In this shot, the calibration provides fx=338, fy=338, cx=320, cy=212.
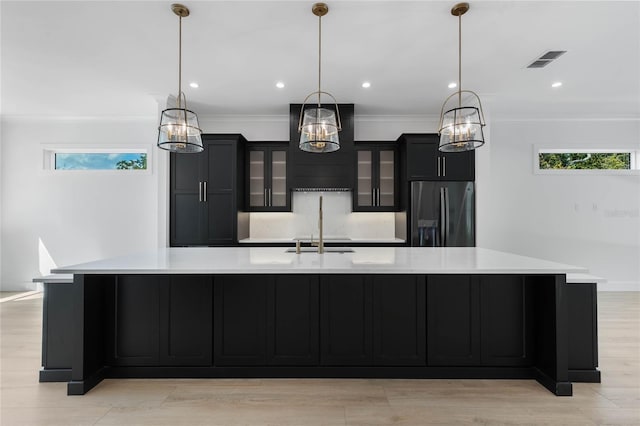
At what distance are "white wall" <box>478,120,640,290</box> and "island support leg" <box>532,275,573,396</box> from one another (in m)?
3.46

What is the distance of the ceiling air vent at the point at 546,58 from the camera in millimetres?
3354

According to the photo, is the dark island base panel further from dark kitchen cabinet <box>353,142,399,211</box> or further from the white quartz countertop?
dark kitchen cabinet <box>353,142,399,211</box>

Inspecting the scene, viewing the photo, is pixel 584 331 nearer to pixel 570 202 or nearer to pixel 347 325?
pixel 347 325

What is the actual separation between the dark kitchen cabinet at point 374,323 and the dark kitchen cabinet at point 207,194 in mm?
2652

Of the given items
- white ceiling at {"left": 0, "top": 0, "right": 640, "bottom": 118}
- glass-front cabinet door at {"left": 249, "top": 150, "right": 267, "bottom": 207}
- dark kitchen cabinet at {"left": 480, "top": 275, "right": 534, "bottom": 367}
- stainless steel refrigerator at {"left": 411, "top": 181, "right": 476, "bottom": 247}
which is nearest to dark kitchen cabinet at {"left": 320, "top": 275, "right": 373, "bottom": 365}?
dark kitchen cabinet at {"left": 480, "top": 275, "right": 534, "bottom": 367}

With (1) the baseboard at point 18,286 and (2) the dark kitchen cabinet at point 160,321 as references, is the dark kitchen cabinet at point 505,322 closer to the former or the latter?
(2) the dark kitchen cabinet at point 160,321

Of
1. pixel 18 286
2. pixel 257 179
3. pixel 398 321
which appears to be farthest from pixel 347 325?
pixel 18 286

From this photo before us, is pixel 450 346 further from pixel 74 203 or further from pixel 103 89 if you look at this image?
pixel 74 203

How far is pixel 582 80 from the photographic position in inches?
161

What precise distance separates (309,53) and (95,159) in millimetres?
4287

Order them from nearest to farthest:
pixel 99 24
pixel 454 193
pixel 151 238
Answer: pixel 99 24, pixel 454 193, pixel 151 238

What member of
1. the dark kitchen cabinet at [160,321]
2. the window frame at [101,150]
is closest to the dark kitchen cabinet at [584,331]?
the dark kitchen cabinet at [160,321]

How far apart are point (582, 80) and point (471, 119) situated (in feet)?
9.02

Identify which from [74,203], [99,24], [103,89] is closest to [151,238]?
[74,203]
